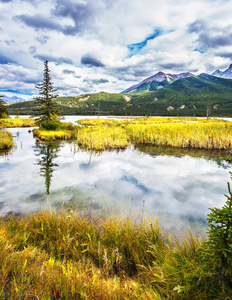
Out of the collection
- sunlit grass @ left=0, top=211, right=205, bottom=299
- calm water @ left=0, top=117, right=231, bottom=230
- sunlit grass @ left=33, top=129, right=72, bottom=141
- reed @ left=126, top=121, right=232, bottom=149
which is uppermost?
reed @ left=126, top=121, right=232, bottom=149

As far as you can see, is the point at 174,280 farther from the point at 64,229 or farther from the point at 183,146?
the point at 183,146

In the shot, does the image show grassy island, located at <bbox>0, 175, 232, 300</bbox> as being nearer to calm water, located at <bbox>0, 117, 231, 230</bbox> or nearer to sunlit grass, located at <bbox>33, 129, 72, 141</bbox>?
calm water, located at <bbox>0, 117, 231, 230</bbox>

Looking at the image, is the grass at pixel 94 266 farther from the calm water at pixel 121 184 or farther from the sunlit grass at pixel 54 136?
the sunlit grass at pixel 54 136

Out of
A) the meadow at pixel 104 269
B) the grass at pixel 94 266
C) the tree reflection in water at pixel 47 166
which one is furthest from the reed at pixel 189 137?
the meadow at pixel 104 269

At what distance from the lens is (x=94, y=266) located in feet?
12.4

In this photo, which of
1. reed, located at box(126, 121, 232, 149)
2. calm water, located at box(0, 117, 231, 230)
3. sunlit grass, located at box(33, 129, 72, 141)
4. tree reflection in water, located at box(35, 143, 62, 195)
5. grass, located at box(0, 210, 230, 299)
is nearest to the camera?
grass, located at box(0, 210, 230, 299)

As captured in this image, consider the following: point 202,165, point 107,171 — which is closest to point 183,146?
point 202,165

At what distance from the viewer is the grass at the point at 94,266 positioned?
2615 mm

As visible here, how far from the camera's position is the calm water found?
778 cm

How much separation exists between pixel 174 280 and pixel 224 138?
21.2 m

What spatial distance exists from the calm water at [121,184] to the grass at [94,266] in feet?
7.98

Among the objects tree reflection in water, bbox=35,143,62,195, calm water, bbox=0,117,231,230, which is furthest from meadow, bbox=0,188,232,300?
tree reflection in water, bbox=35,143,62,195

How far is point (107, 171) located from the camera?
44.3 ft

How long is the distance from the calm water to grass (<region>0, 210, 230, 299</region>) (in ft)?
7.98
